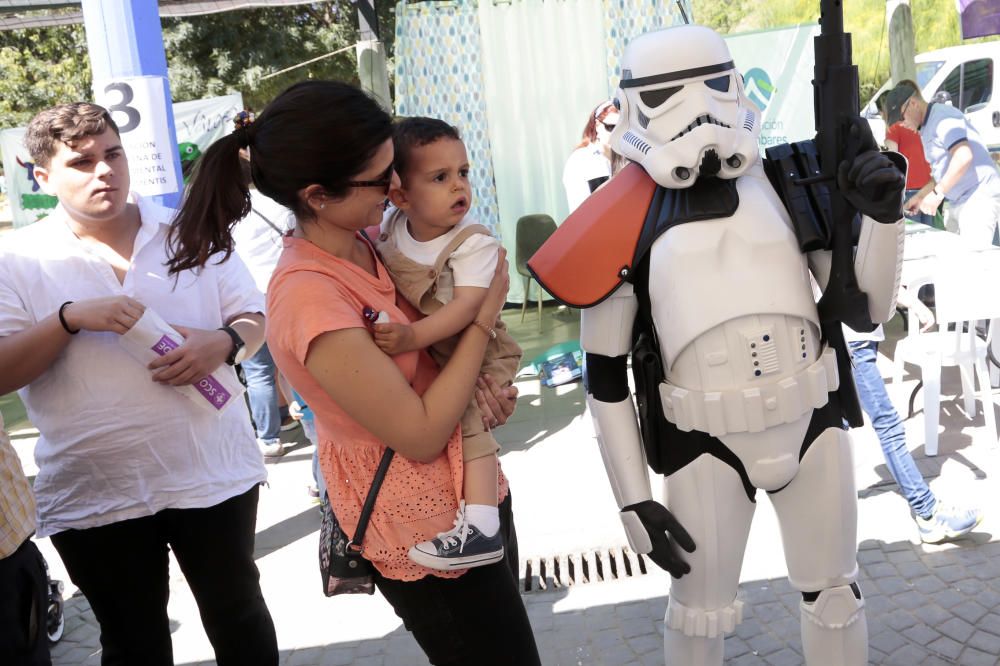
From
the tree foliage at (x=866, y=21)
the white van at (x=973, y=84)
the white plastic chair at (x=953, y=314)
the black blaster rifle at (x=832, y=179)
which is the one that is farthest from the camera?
the tree foliage at (x=866, y=21)

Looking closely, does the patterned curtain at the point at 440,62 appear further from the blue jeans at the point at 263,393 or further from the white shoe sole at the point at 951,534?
the white shoe sole at the point at 951,534

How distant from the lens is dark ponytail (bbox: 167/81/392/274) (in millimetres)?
1688

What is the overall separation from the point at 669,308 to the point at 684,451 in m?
0.36

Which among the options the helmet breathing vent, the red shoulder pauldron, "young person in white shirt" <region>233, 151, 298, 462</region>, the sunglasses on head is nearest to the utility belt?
the red shoulder pauldron

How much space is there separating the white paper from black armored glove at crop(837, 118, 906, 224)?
157cm

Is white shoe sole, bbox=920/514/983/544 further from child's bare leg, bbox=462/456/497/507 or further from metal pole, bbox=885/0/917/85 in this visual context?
metal pole, bbox=885/0/917/85

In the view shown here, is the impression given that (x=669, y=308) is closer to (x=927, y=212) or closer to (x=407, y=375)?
(x=407, y=375)

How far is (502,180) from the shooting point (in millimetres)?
7527

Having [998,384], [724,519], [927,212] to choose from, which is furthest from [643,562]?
[927,212]

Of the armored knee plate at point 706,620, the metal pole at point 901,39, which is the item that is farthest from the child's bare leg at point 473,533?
the metal pole at point 901,39

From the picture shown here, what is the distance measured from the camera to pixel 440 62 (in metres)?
6.95

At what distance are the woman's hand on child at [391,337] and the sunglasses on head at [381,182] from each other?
0.26 m

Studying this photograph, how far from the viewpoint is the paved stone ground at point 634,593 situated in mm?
3205

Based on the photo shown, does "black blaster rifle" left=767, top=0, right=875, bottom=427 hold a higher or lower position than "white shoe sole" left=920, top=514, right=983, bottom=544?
higher
